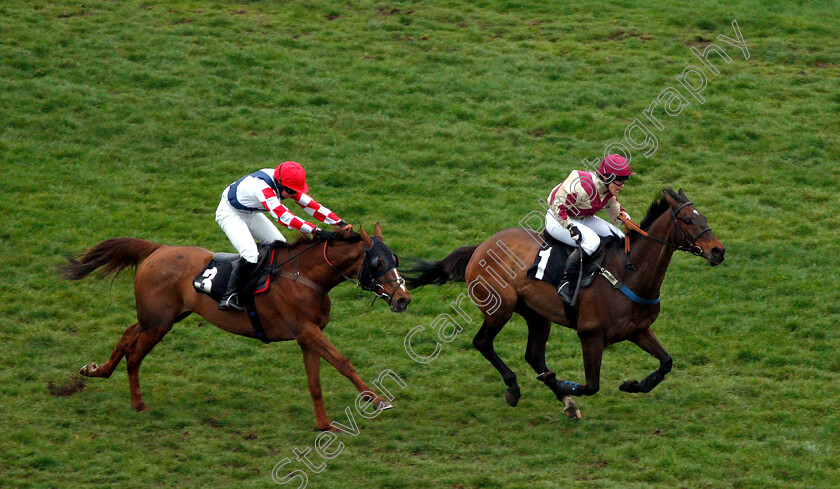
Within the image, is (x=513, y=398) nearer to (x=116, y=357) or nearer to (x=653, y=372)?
(x=653, y=372)

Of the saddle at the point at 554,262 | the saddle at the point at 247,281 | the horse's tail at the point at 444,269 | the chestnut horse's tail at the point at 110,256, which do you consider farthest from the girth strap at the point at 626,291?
the chestnut horse's tail at the point at 110,256

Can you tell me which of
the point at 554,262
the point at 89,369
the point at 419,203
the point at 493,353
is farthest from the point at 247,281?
the point at 419,203

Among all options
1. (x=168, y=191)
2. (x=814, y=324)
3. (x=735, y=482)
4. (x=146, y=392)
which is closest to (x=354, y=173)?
(x=168, y=191)

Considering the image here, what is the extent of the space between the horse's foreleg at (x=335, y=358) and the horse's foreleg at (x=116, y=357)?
72.9 inches

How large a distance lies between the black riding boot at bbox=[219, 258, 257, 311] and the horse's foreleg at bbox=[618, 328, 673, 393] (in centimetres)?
377

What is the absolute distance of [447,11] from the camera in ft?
61.7

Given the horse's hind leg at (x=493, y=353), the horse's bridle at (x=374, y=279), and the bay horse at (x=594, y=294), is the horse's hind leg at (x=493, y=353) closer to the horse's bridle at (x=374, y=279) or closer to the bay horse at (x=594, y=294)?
the bay horse at (x=594, y=294)

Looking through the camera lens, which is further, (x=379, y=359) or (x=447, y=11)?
(x=447, y=11)

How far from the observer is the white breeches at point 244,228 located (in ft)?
26.9

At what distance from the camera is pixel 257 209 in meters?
8.36

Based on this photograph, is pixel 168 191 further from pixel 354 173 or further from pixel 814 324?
pixel 814 324

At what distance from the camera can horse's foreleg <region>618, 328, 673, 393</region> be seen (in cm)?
807

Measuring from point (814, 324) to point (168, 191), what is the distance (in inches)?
361

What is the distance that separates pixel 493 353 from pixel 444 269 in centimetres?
110
